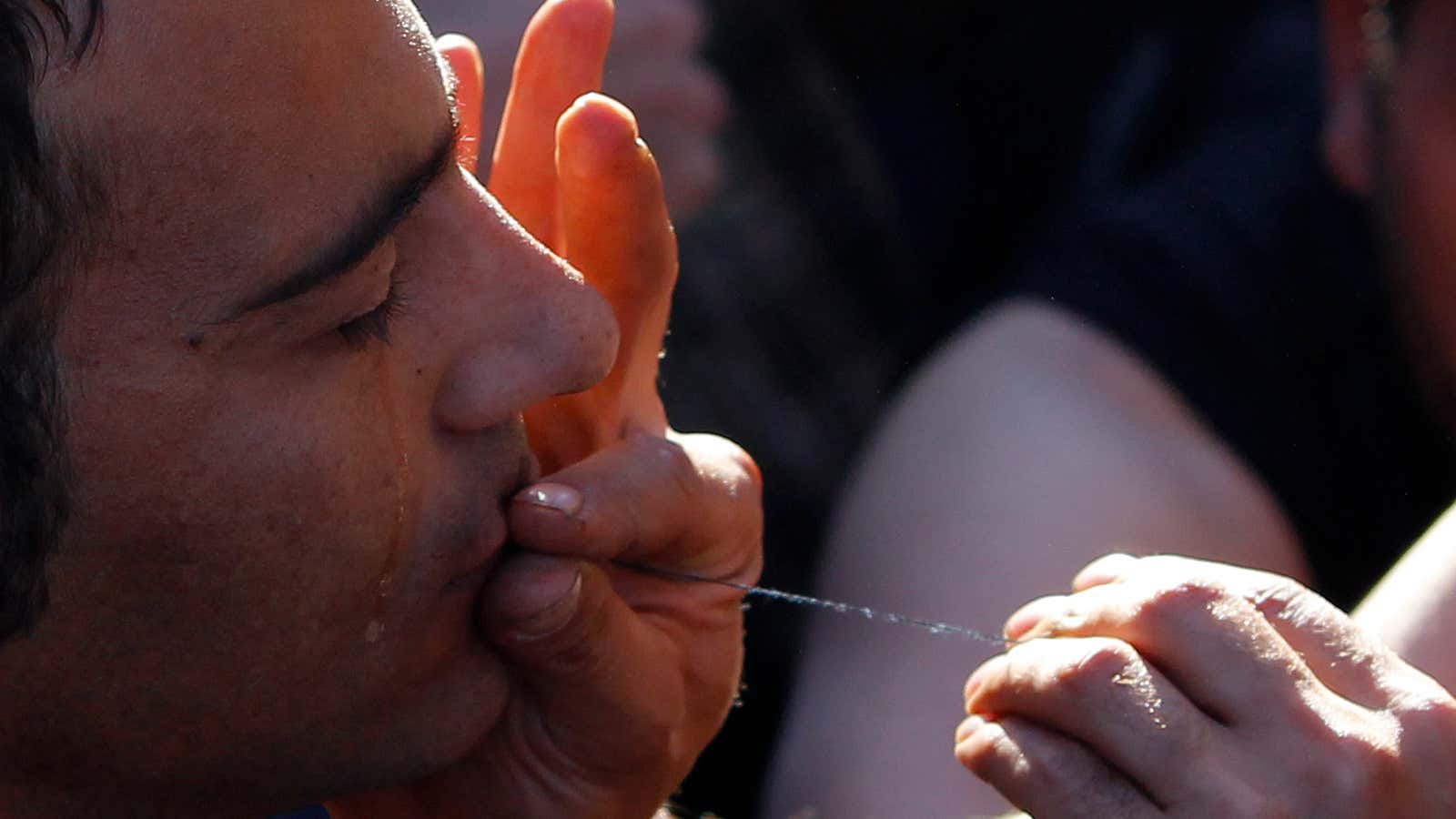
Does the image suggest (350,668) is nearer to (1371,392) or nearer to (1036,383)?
(1036,383)

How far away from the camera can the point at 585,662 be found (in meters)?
1.06

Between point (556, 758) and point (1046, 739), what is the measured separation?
36 cm

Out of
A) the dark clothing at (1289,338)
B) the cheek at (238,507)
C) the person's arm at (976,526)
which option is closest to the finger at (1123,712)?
the cheek at (238,507)

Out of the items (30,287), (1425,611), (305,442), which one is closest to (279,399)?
(305,442)

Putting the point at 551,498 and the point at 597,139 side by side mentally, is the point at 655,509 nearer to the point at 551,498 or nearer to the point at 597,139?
the point at 551,498

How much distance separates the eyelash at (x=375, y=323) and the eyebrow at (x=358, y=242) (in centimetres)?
4

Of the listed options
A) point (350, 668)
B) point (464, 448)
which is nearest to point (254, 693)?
point (350, 668)

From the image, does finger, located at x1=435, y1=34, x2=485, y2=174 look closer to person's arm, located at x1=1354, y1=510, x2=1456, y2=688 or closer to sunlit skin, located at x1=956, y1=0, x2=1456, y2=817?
sunlit skin, located at x1=956, y1=0, x2=1456, y2=817

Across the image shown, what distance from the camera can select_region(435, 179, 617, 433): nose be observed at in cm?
90

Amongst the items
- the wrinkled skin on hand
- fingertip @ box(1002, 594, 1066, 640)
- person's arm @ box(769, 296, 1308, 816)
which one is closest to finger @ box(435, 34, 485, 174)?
the wrinkled skin on hand

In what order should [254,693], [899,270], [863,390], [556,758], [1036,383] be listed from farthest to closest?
1. [899,270]
2. [863,390]
3. [1036,383]
4. [556,758]
5. [254,693]

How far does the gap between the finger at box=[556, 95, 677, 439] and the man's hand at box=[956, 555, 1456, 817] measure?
1.13ft

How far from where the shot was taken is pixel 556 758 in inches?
44.6

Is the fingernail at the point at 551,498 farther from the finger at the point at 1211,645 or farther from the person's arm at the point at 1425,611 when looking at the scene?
the person's arm at the point at 1425,611
